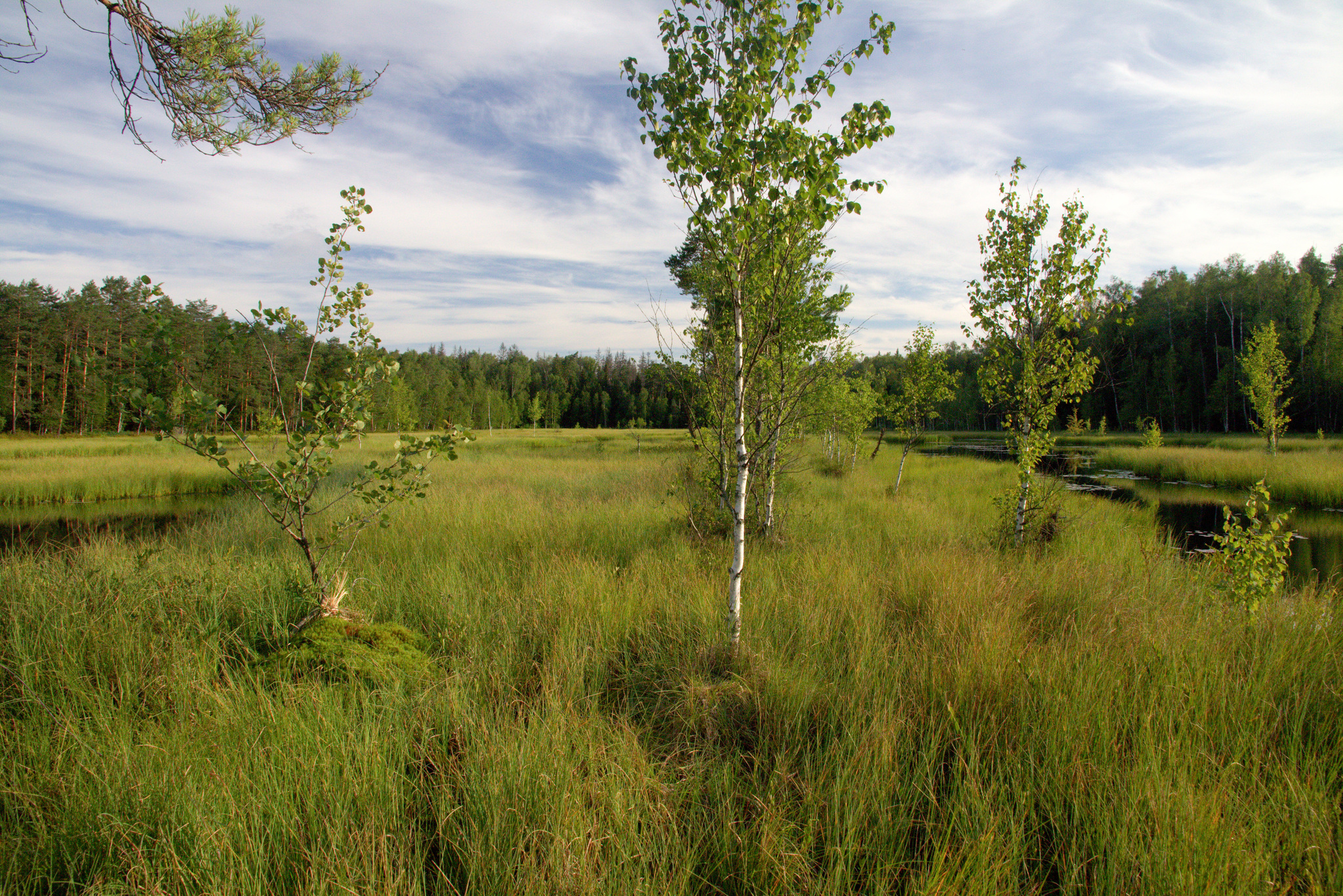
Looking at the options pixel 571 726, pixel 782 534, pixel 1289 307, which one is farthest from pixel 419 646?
pixel 1289 307

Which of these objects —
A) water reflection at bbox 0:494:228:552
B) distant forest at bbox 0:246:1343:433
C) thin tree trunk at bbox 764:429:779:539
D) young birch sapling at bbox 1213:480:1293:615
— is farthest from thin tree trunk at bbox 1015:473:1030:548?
distant forest at bbox 0:246:1343:433

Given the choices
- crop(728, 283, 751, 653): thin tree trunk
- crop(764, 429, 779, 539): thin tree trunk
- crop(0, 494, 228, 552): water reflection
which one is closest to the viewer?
crop(728, 283, 751, 653): thin tree trunk

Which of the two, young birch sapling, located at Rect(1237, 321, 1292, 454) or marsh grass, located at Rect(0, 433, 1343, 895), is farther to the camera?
young birch sapling, located at Rect(1237, 321, 1292, 454)

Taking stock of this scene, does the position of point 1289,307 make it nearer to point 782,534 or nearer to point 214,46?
point 782,534

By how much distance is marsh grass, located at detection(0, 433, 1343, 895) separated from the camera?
226cm

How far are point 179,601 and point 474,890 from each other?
426 centimetres

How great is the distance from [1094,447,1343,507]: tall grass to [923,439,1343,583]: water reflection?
808 millimetres

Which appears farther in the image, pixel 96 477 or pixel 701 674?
pixel 96 477

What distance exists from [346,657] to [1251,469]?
31.0 metres

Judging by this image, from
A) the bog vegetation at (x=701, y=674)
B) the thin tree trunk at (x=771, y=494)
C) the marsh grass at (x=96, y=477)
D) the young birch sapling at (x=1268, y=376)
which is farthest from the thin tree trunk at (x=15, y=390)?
the young birch sapling at (x=1268, y=376)

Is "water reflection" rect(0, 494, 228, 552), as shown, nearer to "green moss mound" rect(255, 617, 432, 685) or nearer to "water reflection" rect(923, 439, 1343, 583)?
"green moss mound" rect(255, 617, 432, 685)

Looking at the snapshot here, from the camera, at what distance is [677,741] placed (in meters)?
3.30

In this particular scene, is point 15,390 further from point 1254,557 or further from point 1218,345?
point 1218,345

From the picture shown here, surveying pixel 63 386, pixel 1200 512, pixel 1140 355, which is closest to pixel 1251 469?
pixel 1200 512
